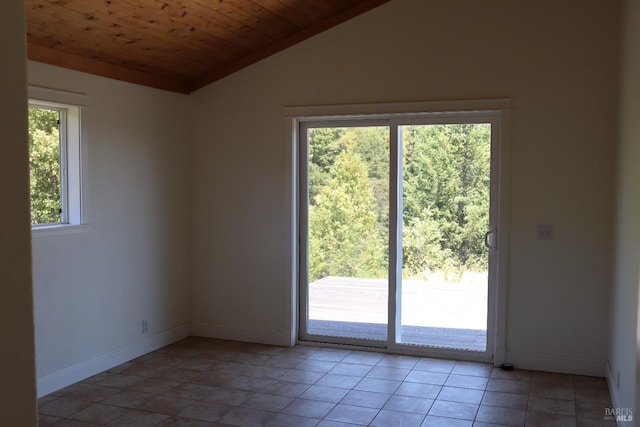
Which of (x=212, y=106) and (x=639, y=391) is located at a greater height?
(x=212, y=106)

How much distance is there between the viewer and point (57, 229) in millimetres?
4090

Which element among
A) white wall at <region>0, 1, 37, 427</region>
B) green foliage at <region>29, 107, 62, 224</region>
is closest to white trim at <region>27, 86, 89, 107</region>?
green foliage at <region>29, 107, 62, 224</region>

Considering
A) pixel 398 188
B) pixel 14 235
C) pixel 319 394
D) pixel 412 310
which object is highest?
pixel 398 188

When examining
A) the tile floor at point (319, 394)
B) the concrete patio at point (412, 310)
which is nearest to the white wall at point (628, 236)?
the tile floor at point (319, 394)

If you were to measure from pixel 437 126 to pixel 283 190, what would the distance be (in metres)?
1.45

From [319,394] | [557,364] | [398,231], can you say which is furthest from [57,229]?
[557,364]

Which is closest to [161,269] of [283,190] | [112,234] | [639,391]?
[112,234]

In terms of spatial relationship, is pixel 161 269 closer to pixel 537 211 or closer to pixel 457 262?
pixel 457 262

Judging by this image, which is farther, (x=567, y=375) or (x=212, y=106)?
(x=212, y=106)

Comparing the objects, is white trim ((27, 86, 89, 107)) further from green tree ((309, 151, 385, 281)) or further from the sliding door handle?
the sliding door handle

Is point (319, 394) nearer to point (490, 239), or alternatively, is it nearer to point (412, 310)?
point (412, 310)

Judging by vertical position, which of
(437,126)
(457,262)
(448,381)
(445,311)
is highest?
(437,126)

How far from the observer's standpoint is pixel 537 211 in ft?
14.7

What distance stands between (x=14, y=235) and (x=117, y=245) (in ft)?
12.3
